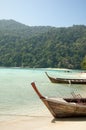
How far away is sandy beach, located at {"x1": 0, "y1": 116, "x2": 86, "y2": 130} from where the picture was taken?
1245cm

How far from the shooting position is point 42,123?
1362 cm

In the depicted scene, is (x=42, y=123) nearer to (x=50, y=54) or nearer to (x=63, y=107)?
(x=63, y=107)

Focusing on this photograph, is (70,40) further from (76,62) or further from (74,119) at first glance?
(74,119)

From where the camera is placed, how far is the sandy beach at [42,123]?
12445 millimetres

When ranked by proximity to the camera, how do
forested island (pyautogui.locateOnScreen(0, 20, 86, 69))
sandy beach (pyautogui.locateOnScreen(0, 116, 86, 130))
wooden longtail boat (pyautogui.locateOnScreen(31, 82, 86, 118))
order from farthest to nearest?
forested island (pyautogui.locateOnScreen(0, 20, 86, 69)) → wooden longtail boat (pyautogui.locateOnScreen(31, 82, 86, 118)) → sandy beach (pyautogui.locateOnScreen(0, 116, 86, 130))

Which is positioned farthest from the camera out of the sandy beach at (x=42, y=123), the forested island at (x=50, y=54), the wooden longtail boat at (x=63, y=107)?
the forested island at (x=50, y=54)

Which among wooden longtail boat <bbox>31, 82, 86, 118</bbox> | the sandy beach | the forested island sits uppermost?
wooden longtail boat <bbox>31, 82, 86, 118</bbox>

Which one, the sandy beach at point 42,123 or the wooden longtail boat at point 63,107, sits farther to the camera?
the wooden longtail boat at point 63,107

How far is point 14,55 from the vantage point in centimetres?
18712

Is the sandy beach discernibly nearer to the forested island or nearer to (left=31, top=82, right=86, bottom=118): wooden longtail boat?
(left=31, top=82, right=86, bottom=118): wooden longtail boat

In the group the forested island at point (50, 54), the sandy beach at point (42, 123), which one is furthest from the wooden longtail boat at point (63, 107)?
the forested island at point (50, 54)

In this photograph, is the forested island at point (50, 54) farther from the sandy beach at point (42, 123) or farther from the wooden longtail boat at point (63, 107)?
the wooden longtail boat at point (63, 107)

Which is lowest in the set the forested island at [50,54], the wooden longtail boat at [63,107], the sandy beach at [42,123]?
the forested island at [50,54]

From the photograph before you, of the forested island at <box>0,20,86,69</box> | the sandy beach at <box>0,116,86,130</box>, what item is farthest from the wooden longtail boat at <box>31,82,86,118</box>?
the forested island at <box>0,20,86,69</box>
